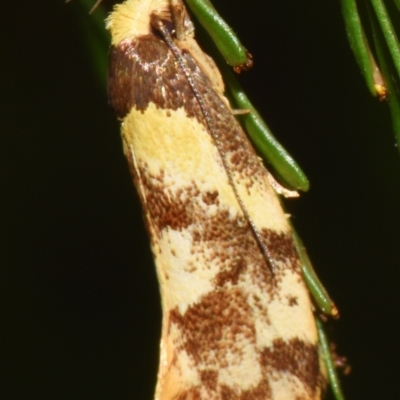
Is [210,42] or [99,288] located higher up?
[210,42]

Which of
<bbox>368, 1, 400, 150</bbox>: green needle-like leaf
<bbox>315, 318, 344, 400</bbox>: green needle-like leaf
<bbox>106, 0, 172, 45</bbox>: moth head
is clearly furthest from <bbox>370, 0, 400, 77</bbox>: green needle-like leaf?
<bbox>315, 318, 344, 400</bbox>: green needle-like leaf

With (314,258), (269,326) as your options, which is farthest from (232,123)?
(314,258)

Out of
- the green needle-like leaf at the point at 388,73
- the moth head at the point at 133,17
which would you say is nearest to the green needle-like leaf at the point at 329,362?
the green needle-like leaf at the point at 388,73

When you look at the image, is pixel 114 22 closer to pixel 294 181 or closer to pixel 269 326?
pixel 294 181

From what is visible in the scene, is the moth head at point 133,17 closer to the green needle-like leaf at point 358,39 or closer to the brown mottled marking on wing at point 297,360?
the green needle-like leaf at point 358,39

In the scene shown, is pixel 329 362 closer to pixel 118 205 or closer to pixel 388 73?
pixel 388 73
